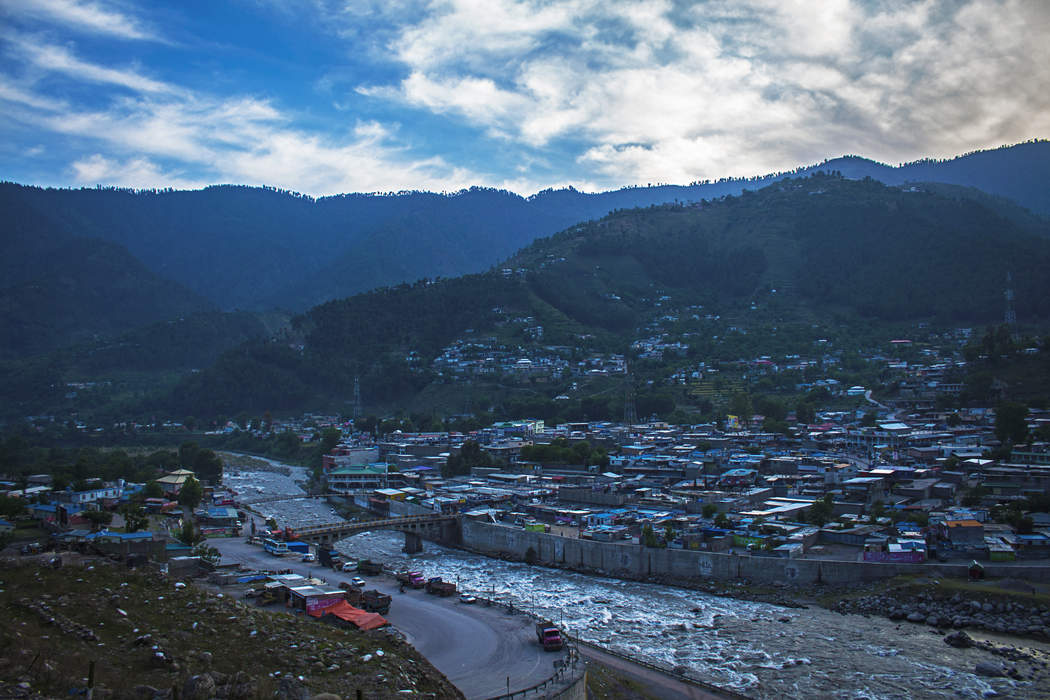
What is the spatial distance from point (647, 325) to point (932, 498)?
62.2 m

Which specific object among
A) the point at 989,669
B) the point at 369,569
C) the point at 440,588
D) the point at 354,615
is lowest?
the point at 989,669

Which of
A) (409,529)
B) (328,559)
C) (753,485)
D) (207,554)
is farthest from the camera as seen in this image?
(753,485)

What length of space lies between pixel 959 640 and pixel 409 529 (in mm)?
22118

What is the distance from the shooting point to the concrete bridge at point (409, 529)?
34.3 m

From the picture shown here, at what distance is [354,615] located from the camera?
1870cm

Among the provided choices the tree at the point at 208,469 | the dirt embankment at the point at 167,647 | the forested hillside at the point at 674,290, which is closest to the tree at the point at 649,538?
the dirt embankment at the point at 167,647

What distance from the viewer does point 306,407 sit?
279 ft

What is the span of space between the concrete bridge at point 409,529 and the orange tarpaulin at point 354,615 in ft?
50.0

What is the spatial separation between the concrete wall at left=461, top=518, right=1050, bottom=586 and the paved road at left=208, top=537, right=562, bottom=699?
8303 mm

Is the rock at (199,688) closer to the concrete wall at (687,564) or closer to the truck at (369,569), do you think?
the truck at (369,569)

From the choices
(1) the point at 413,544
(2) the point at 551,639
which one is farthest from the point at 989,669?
(1) the point at 413,544

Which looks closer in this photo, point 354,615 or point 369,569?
point 354,615

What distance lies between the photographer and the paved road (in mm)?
16391

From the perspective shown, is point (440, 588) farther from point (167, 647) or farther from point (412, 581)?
point (167, 647)
